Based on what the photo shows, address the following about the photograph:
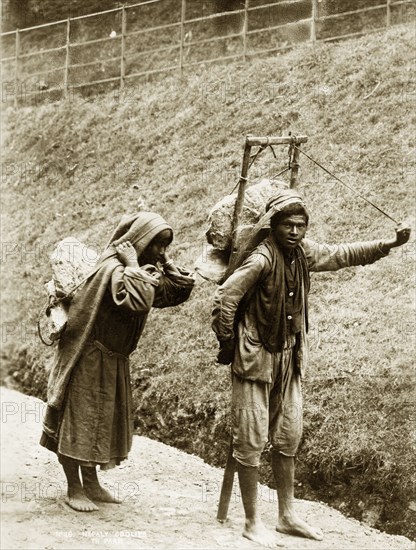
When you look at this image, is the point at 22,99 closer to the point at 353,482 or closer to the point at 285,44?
the point at 285,44

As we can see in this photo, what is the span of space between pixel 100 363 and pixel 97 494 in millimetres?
905

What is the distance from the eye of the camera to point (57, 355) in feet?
18.9

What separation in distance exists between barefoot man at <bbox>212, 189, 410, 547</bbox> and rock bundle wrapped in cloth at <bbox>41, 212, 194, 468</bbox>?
22.5 inches

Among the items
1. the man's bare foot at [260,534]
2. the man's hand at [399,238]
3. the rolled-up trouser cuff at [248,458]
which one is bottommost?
the man's bare foot at [260,534]

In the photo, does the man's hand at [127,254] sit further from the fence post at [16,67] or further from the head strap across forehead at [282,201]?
the fence post at [16,67]

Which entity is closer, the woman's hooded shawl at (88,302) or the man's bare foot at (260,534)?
the man's bare foot at (260,534)

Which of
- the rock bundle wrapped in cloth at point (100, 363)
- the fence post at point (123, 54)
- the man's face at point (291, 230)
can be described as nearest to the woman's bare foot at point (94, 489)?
the rock bundle wrapped in cloth at point (100, 363)

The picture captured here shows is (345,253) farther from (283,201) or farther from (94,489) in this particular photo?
(94,489)

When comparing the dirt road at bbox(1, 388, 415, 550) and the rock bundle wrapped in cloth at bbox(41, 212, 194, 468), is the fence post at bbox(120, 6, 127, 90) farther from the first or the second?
the rock bundle wrapped in cloth at bbox(41, 212, 194, 468)

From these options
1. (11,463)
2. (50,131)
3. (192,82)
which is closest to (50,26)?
(50,131)

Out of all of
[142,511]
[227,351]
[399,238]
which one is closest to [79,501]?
[142,511]

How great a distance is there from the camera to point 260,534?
17.3ft

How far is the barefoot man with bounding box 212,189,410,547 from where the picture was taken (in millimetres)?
5293

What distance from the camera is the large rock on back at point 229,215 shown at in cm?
565
